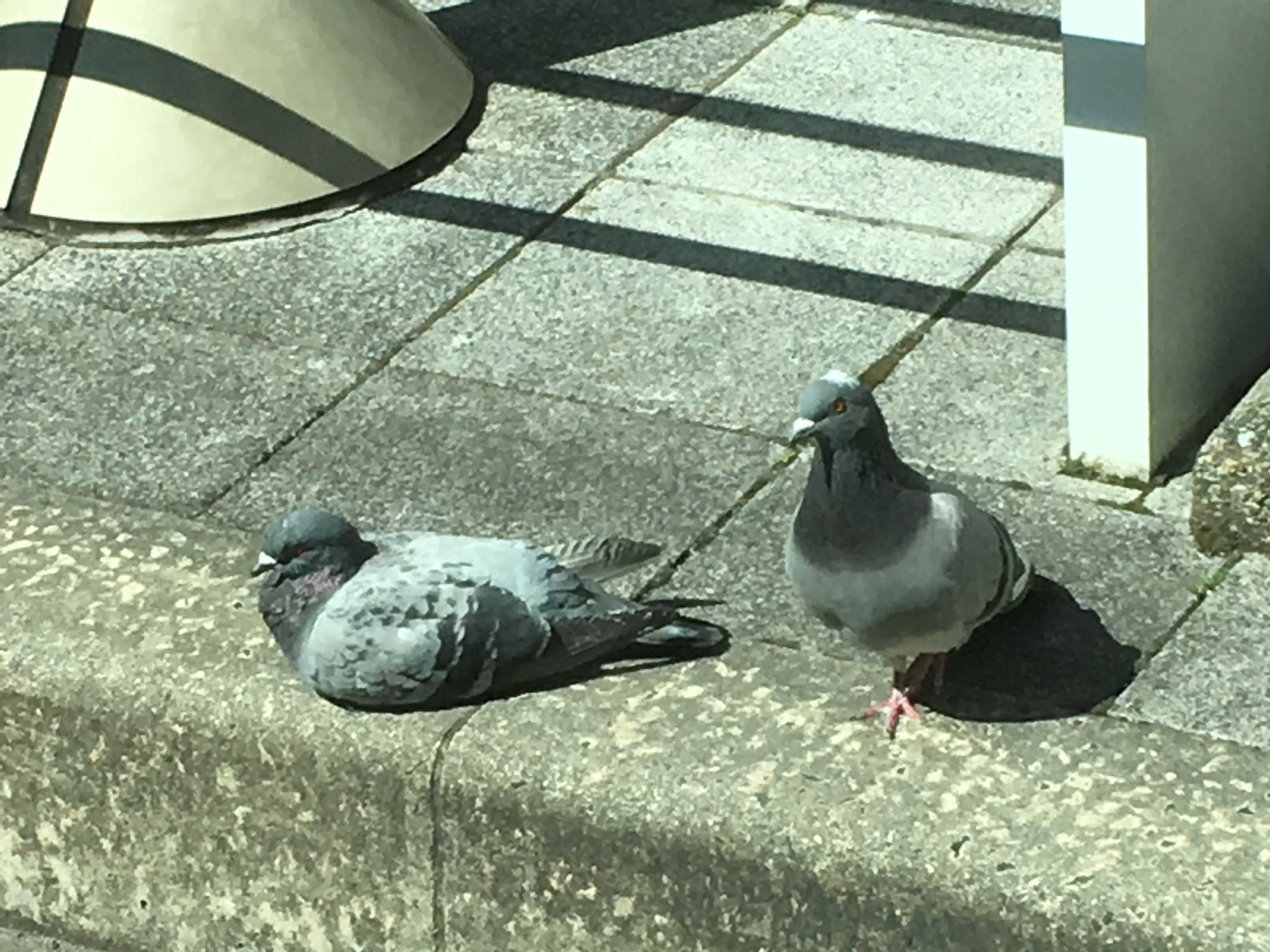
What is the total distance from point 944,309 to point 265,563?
6.95 feet

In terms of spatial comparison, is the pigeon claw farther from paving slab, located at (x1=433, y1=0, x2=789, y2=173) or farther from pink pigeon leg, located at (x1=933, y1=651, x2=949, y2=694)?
paving slab, located at (x1=433, y1=0, x2=789, y2=173)

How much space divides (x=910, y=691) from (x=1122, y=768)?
38 cm

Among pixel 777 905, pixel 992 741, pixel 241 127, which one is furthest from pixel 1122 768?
pixel 241 127

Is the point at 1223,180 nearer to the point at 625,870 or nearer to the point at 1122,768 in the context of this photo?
the point at 1122,768

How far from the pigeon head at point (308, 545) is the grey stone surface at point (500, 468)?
870mm

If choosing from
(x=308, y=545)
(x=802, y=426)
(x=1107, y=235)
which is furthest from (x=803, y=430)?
(x=1107, y=235)

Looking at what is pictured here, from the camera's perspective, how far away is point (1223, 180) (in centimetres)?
514

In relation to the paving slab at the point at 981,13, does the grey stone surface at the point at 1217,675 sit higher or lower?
lower

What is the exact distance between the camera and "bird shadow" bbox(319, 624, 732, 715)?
3.97 meters

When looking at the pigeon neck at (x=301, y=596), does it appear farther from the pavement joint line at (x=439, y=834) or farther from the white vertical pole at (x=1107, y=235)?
the white vertical pole at (x=1107, y=235)

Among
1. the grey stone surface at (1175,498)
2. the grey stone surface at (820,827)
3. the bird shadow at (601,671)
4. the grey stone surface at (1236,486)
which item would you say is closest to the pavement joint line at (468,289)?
the bird shadow at (601,671)

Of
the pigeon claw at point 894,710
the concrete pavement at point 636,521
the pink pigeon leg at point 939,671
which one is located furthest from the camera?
the pink pigeon leg at point 939,671

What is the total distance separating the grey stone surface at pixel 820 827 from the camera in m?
3.52

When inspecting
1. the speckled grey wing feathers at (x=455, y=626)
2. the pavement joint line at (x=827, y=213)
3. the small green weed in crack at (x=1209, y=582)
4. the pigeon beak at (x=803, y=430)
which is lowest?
the small green weed in crack at (x=1209, y=582)
